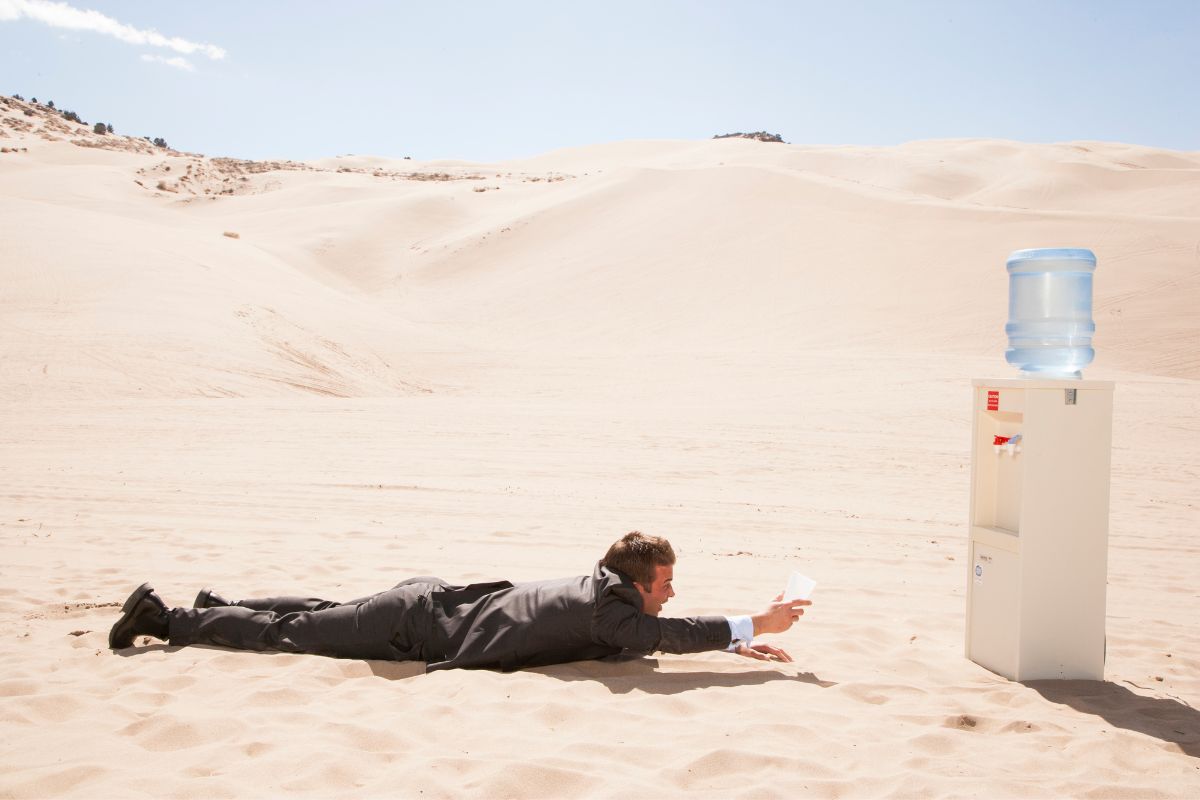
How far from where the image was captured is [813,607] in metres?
6.05

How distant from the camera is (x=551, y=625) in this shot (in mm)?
4523

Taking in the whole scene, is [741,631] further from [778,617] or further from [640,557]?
[640,557]

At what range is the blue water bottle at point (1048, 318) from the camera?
535 centimetres

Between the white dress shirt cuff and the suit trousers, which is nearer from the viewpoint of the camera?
the white dress shirt cuff

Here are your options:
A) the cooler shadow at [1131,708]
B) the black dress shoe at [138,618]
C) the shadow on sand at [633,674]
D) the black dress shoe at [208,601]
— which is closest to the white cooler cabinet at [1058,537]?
the cooler shadow at [1131,708]

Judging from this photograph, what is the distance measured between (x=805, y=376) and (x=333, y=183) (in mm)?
49033

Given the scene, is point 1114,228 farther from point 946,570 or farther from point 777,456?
point 946,570

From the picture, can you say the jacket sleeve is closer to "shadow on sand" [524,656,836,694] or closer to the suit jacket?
the suit jacket

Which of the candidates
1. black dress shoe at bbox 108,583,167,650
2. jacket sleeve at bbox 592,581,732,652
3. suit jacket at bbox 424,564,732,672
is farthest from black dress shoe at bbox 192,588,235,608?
jacket sleeve at bbox 592,581,732,652

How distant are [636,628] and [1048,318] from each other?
3.27m

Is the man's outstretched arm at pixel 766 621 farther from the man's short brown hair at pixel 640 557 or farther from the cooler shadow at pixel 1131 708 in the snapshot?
the cooler shadow at pixel 1131 708

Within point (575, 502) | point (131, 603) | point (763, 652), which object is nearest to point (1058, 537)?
point (763, 652)

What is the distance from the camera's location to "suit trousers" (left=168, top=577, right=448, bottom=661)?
4688 millimetres

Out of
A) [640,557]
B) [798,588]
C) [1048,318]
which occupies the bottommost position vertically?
[798,588]
